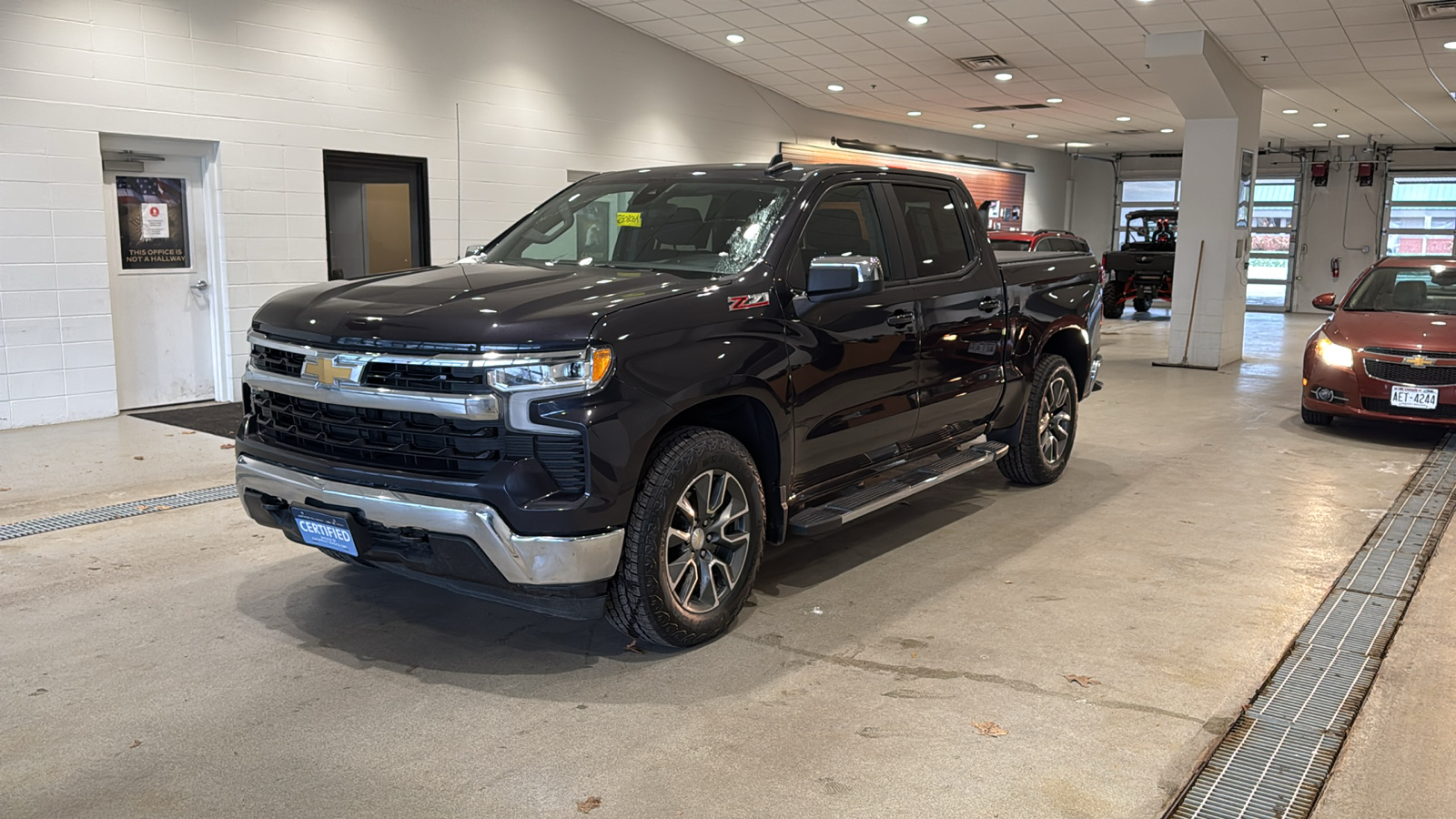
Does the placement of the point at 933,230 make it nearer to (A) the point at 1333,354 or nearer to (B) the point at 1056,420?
(B) the point at 1056,420

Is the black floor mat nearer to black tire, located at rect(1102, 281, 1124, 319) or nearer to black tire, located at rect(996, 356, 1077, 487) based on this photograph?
black tire, located at rect(996, 356, 1077, 487)

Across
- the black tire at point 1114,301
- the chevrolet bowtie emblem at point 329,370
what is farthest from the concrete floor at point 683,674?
the black tire at point 1114,301

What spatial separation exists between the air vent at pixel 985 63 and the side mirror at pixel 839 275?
9.36 m

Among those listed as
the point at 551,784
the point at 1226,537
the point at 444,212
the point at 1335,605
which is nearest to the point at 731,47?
the point at 444,212

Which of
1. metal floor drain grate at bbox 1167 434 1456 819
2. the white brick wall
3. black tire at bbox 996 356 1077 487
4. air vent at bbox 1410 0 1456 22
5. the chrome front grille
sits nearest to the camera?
metal floor drain grate at bbox 1167 434 1456 819

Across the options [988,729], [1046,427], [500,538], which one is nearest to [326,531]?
[500,538]

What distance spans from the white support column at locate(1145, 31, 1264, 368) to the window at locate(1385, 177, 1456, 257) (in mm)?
12485

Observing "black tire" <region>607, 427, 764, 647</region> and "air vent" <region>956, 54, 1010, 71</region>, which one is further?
"air vent" <region>956, 54, 1010, 71</region>

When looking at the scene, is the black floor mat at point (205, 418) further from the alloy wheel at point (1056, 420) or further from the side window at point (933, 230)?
the alloy wheel at point (1056, 420)

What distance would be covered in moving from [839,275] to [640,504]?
3.71 ft

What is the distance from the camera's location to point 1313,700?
3350 millimetres

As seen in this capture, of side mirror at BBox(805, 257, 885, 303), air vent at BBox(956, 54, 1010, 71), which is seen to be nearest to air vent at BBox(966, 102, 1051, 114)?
air vent at BBox(956, 54, 1010, 71)

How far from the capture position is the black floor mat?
7676 millimetres

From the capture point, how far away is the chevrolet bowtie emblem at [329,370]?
11.0 feet
